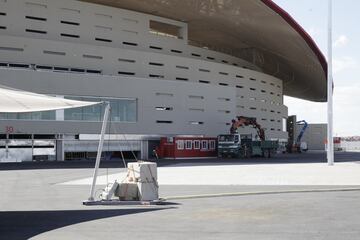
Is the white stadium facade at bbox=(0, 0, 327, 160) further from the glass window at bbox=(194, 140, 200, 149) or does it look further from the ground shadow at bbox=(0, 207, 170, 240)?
the ground shadow at bbox=(0, 207, 170, 240)

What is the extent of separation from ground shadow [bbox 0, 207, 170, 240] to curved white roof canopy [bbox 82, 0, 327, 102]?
4068cm

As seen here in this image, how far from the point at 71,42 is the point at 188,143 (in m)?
14.2

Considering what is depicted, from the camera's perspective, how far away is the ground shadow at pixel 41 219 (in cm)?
983

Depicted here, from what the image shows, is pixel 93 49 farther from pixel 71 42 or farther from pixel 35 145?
pixel 35 145

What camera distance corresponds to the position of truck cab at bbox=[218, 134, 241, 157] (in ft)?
164

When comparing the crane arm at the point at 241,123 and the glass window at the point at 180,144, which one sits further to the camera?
the crane arm at the point at 241,123

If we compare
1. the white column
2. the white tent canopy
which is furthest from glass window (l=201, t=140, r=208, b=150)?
the white tent canopy

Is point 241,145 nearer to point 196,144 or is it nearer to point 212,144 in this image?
point 212,144

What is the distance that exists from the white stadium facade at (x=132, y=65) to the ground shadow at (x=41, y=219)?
31461mm

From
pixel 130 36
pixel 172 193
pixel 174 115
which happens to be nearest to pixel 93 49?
pixel 130 36

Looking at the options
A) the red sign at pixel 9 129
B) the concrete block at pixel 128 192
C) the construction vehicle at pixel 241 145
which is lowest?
the concrete block at pixel 128 192

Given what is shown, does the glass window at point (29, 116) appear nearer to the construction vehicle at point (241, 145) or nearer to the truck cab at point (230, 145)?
the truck cab at point (230, 145)

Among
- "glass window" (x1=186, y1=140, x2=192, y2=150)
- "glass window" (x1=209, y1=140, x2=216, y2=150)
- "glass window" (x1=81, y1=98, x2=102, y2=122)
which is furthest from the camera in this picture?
"glass window" (x1=209, y1=140, x2=216, y2=150)

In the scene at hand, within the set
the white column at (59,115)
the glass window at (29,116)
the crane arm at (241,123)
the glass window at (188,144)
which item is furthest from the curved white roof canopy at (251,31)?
the glass window at (188,144)
